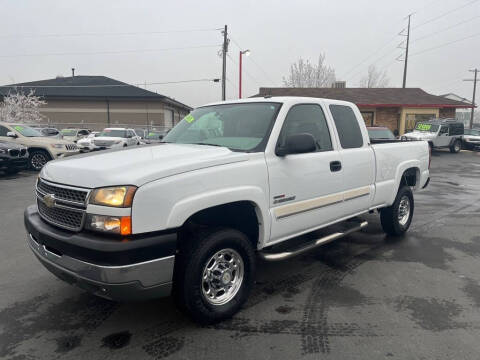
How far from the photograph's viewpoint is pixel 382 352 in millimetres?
2770

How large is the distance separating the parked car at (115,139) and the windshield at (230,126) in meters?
13.7

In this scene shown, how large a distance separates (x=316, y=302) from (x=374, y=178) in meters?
1.99

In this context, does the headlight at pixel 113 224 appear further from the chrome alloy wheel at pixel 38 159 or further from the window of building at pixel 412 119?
the window of building at pixel 412 119

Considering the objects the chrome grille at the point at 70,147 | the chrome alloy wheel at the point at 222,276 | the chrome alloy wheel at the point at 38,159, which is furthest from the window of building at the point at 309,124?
the chrome alloy wheel at the point at 38,159

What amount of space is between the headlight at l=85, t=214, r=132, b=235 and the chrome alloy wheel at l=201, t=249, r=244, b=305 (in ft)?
2.61

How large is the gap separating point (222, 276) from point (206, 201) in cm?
78

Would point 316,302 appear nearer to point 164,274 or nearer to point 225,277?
point 225,277

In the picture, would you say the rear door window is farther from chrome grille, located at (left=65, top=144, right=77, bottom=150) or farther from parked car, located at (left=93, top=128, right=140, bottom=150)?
parked car, located at (left=93, top=128, right=140, bottom=150)

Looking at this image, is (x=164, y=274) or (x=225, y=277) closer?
(x=164, y=274)

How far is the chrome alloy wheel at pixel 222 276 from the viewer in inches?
122

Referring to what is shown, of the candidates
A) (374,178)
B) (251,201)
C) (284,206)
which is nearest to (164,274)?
(251,201)

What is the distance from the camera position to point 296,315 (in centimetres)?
332

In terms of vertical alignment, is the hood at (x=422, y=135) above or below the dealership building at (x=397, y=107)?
below

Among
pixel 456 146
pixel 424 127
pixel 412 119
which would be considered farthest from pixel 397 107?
pixel 456 146
